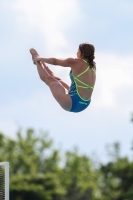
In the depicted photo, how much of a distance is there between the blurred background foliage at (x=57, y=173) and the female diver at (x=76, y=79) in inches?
1575

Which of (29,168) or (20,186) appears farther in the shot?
(29,168)

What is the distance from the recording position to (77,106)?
1099 centimetres

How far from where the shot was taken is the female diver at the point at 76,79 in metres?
10.8

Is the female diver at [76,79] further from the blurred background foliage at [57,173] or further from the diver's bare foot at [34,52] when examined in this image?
the blurred background foliage at [57,173]

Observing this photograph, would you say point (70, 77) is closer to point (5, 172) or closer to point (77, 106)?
point (77, 106)

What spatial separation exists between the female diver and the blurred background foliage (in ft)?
131

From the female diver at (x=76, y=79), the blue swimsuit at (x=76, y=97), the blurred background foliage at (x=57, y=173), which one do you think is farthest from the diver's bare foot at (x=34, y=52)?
the blurred background foliage at (x=57, y=173)

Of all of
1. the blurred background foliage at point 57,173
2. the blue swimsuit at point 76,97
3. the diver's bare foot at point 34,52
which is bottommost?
the blue swimsuit at point 76,97

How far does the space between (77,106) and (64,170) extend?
49890 mm

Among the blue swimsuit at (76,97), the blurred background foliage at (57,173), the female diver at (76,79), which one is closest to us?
the female diver at (76,79)

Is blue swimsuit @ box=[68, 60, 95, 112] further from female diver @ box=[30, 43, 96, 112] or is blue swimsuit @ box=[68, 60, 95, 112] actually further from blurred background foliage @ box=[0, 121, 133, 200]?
A: blurred background foliage @ box=[0, 121, 133, 200]

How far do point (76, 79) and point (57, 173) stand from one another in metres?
48.2

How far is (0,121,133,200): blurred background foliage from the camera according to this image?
5188cm

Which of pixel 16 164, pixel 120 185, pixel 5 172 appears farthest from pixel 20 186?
pixel 5 172
